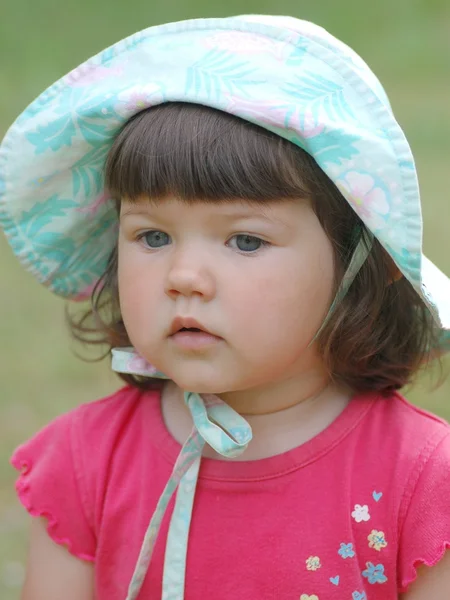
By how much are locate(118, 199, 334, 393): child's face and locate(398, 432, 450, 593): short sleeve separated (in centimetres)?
31

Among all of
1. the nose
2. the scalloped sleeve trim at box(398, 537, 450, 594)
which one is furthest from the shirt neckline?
the nose

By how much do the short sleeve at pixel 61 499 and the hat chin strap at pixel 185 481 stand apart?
A: 0.54 ft

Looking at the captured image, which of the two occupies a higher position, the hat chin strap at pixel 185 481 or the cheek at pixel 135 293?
the cheek at pixel 135 293

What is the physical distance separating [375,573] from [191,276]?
62 cm

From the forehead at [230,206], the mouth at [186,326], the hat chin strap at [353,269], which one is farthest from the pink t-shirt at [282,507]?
the forehead at [230,206]

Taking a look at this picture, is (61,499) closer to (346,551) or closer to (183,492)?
(183,492)

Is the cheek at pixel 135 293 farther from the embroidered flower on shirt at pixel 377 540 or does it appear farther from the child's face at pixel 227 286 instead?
the embroidered flower on shirt at pixel 377 540

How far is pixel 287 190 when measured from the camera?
189 cm

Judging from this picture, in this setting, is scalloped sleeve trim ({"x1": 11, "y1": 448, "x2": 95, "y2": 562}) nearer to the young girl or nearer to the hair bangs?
the young girl

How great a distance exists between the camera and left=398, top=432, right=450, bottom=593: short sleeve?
1965 millimetres

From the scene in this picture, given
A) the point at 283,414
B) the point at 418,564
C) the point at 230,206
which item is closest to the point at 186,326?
the point at 230,206

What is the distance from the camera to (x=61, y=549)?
2.23 m

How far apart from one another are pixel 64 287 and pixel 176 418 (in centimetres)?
37

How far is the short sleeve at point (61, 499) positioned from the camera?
7.23 feet
